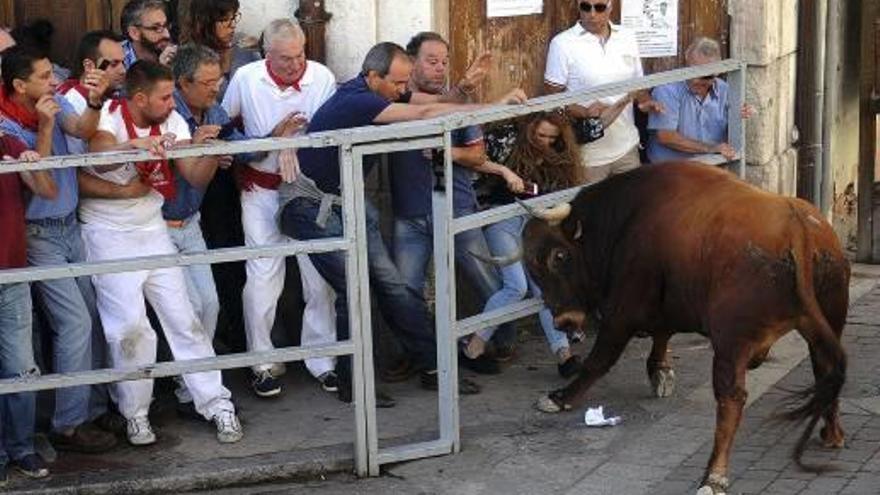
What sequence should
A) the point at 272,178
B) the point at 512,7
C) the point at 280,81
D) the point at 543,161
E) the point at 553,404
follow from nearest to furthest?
the point at 553,404, the point at 272,178, the point at 280,81, the point at 543,161, the point at 512,7

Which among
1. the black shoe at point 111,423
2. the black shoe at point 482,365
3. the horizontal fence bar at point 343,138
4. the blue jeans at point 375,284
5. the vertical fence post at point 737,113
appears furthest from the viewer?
the vertical fence post at point 737,113

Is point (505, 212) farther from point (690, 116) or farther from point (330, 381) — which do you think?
point (690, 116)

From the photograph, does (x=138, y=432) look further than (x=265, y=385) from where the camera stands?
No

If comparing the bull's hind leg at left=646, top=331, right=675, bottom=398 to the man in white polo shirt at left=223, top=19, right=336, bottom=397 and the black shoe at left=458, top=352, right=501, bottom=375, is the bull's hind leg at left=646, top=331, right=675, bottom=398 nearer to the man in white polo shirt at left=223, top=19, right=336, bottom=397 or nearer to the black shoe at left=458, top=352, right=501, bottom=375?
the black shoe at left=458, top=352, right=501, bottom=375

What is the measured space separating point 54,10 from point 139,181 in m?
2.18

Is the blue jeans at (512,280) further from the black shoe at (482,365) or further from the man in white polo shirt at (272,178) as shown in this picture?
the man in white polo shirt at (272,178)

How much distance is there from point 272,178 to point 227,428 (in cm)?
125

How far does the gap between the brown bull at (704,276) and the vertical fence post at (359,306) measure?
38.7 inches

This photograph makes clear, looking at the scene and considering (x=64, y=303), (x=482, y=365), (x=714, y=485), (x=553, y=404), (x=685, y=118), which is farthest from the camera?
(x=685, y=118)

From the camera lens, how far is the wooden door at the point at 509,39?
9.91m

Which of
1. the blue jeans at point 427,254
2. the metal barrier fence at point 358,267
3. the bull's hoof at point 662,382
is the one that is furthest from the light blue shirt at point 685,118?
the metal barrier fence at point 358,267

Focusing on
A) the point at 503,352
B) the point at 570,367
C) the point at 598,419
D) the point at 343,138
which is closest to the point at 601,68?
the point at 503,352

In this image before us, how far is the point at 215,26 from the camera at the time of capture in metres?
9.03

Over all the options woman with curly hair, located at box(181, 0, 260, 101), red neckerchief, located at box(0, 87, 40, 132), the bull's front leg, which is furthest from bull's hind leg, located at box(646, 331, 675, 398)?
red neckerchief, located at box(0, 87, 40, 132)
